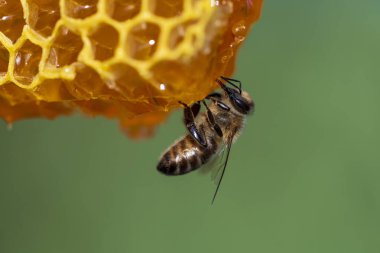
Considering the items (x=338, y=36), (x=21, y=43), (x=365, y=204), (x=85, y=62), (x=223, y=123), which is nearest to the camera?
(x=85, y=62)

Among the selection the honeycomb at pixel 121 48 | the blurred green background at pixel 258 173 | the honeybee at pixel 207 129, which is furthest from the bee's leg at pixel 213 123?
the blurred green background at pixel 258 173

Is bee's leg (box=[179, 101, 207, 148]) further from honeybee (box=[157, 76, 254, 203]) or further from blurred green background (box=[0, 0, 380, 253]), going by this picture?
blurred green background (box=[0, 0, 380, 253])

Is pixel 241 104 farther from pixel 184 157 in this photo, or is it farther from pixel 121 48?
pixel 121 48

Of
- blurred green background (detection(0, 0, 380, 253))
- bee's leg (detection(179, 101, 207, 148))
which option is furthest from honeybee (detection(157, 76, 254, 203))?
blurred green background (detection(0, 0, 380, 253))

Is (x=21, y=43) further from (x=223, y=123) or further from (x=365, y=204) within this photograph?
(x=365, y=204)

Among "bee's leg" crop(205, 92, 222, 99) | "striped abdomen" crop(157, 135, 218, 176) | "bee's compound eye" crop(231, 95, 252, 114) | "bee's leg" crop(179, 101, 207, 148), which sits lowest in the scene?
"striped abdomen" crop(157, 135, 218, 176)

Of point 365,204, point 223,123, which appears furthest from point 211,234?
point 223,123

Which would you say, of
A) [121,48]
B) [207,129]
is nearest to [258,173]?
[207,129]

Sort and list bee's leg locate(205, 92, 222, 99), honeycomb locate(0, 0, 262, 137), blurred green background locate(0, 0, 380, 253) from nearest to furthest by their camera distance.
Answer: honeycomb locate(0, 0, 262, 137) < bee's leg locate(205, 92, 222, 99) < blurred green background locate(0, 0, 380, 253)
